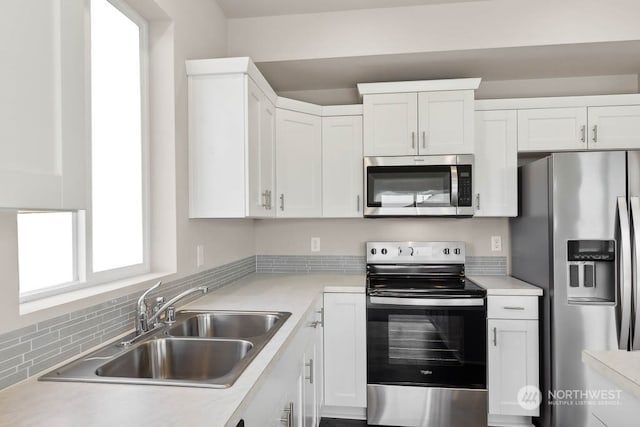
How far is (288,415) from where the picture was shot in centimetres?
156

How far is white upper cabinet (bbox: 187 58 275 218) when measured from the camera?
2020 mm

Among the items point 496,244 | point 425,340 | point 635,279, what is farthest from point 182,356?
point 496,244

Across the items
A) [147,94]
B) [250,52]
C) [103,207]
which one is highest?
[250,52]

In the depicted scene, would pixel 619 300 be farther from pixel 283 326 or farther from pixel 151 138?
pixel 151 138

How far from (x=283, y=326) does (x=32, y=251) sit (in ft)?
2.95

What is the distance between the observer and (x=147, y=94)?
193cm

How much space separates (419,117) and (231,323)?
5.88 ft

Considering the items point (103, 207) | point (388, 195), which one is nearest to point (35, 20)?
point (103, 207)

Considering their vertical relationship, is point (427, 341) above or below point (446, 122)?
below

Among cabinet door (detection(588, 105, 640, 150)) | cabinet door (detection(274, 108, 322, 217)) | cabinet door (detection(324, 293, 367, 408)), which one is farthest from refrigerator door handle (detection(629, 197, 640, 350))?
cabinet door (detection(274, 108, 322, 217))

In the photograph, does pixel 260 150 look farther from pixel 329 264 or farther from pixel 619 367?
pixel 619 367

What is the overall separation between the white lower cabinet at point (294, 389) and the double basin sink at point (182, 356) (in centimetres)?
10

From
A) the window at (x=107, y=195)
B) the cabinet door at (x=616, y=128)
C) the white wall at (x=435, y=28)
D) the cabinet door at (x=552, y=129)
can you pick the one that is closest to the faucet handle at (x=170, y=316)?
the window at (x=107, y=195)

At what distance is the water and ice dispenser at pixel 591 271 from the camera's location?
223 centimetres
